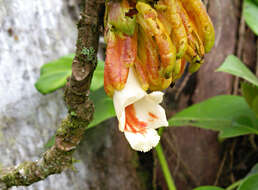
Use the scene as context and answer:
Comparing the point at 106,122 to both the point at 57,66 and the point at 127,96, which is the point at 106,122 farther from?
the point at 127,96

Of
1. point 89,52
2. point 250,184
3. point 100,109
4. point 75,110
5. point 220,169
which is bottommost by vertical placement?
point 220,169

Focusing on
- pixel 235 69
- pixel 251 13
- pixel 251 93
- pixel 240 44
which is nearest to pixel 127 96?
pixel 235 69

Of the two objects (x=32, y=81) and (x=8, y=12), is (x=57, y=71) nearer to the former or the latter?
(x=32, y=81)

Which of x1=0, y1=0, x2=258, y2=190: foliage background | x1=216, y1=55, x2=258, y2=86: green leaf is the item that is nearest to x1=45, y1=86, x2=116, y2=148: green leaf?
x1=0, y1=0, x2=258, y2=190: foliage background

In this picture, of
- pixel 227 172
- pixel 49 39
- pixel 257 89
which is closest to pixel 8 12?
pixel 49 39

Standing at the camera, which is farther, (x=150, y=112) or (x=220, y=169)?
(x=220, y=169)

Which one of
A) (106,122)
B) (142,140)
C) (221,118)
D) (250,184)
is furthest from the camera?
(106,122)
